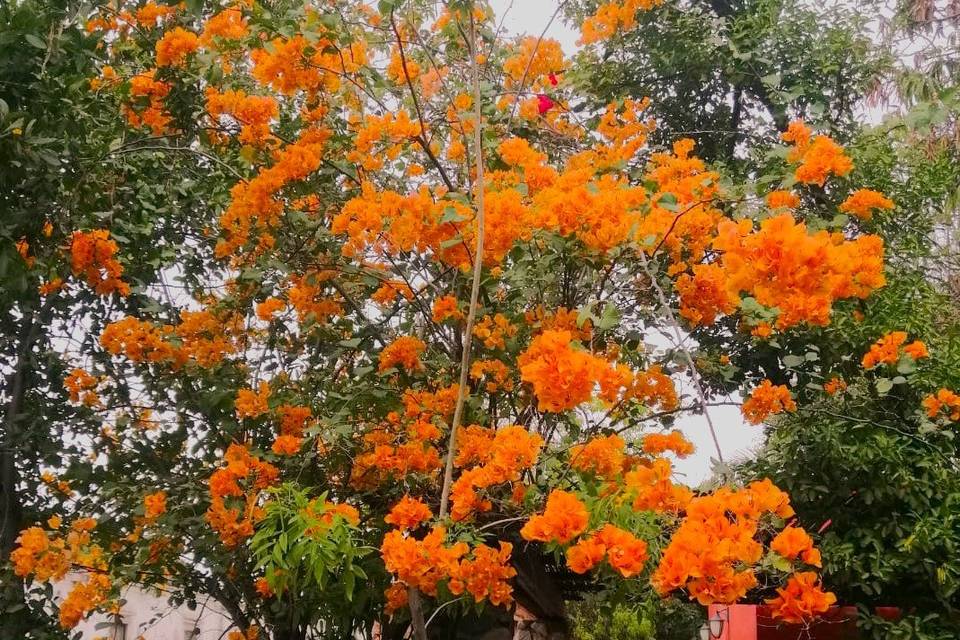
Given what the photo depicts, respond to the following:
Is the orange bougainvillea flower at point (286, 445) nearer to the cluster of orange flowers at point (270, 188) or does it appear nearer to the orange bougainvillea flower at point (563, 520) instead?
the cluster of orange flowers at point (270, 188)

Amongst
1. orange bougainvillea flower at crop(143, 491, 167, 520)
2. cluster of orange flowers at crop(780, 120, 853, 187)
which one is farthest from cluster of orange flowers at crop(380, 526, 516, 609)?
cluster of orange flowers at crop(780, 120, 853, 187)

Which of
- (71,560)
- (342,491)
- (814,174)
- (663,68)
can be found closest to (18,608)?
(71,560)

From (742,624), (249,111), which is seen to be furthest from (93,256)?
(742,624)

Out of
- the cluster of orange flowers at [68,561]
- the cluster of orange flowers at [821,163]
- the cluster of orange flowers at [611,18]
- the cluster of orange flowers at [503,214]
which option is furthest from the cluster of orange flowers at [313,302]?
the cluster of orange flowers at [611,18]

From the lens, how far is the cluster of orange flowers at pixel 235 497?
2.68 metres

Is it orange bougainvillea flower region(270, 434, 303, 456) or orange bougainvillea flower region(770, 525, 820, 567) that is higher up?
orange bougainvillea flower region(270, 434, 303, 456)

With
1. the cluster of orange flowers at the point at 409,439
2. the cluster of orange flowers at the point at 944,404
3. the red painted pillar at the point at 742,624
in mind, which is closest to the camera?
the cluster of orange flowers at the point at 409,439

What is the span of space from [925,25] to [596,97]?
4.28 metres

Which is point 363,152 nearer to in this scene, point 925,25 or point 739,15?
point 739,15

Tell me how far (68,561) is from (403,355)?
5.08 ft

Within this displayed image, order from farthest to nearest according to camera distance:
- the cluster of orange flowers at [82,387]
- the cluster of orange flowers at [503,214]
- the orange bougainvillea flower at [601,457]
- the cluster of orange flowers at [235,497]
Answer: the cluster of orange flowers at [82,387]
the cluster of orange flowers at [235,497]
the cluster of orange flowers at [503,214]
the orange bougainvillea flower at [601,457]

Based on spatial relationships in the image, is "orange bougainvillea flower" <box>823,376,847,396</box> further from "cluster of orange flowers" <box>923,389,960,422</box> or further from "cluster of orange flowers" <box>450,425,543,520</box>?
"cluster of orange flowers" <box>450,425,543,520</box>

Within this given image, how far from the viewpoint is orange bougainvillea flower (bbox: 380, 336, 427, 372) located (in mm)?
2699

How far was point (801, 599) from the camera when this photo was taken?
6.18 ft
